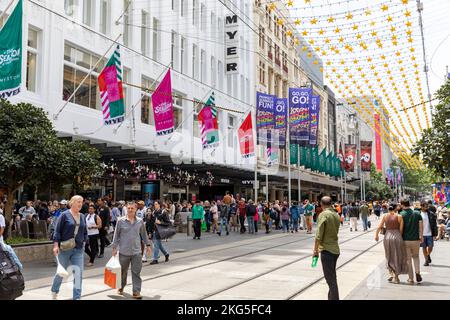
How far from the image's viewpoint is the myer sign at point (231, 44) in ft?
120

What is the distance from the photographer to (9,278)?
5.25 meters

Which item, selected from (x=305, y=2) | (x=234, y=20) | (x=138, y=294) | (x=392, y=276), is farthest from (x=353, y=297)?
(x=234, y=20)

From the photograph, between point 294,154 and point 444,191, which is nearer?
point 444,191

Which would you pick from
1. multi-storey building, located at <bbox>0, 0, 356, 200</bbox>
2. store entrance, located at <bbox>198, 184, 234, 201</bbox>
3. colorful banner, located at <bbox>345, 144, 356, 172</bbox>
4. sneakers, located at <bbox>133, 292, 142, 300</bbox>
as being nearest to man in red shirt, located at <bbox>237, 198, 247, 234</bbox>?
multi-storey building, located at <bbox>0, 0, 356, 200</bbox>

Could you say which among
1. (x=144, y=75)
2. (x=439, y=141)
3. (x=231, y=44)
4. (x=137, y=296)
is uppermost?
(x=231, y=44)

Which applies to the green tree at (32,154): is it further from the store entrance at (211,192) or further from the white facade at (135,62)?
the store entrance at (211,192)

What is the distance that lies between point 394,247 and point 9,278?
764 centimetres

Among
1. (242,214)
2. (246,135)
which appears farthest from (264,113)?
(242,214)

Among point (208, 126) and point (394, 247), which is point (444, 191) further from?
point (394, 247)

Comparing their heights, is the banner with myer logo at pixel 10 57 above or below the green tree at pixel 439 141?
above

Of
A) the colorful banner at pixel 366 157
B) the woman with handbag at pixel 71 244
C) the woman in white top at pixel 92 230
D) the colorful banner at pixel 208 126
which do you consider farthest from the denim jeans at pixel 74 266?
the colorful banner at pixel 366 157

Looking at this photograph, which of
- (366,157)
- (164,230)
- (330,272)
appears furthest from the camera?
(366,157)

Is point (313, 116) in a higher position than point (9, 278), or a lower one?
higher

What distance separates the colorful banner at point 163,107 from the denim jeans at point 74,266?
14081 mm
